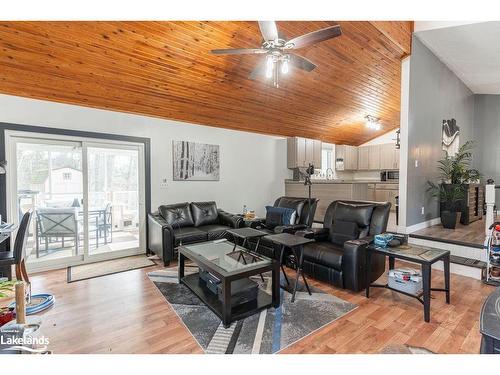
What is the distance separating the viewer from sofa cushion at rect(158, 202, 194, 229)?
443 centimetres

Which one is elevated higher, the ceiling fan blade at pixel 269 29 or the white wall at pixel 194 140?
the ceiling fan blade at pixel 269 29

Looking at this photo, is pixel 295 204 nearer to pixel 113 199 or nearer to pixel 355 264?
pixel 355 264

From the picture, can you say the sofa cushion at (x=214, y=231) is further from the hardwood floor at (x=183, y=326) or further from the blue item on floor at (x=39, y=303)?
the blue item on floor at (x=39, y=303)

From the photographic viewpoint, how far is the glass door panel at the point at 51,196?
370 cm

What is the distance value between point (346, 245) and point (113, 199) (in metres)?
3.78

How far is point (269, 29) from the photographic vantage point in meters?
2.28

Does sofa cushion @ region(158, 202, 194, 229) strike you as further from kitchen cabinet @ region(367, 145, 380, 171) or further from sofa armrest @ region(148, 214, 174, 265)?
kitchen cabinet @ region(367, 145, 380, 171)

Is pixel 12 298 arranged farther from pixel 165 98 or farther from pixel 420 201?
pixel 420 201

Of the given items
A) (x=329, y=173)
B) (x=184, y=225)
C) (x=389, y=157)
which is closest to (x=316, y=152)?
(x=329, y=173)

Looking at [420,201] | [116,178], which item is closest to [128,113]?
[116,178]

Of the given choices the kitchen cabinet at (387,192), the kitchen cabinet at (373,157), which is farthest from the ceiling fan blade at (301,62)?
the kitchen cabinet at (373,157)

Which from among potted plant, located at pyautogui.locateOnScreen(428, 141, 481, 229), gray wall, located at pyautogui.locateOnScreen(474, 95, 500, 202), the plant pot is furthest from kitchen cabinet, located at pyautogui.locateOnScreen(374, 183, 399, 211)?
the plant pot

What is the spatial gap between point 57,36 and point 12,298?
2619 millimetres
